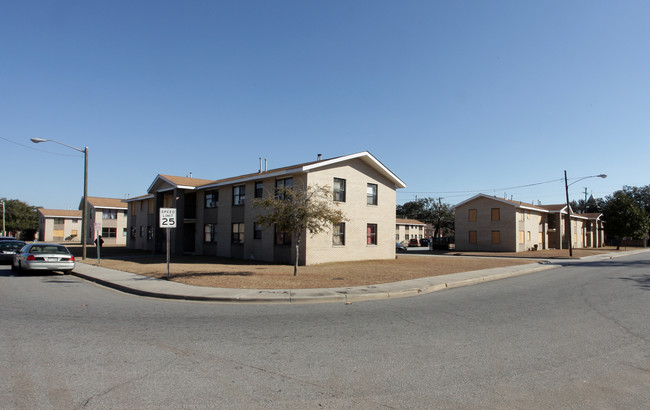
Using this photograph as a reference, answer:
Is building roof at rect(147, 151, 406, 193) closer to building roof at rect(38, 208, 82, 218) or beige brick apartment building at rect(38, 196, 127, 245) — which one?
beige brick apartment building at rect(38, 196, 127, 245)

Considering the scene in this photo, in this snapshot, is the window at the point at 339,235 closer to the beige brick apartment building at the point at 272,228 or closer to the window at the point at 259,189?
the beige brick apartment building at the point at 272,228

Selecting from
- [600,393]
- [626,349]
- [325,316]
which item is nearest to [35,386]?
[325,316]

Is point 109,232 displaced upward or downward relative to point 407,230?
downward

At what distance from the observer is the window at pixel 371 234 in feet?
86.4

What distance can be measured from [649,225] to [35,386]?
70.1m

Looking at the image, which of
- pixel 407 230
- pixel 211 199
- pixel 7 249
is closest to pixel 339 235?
pixel 211 199

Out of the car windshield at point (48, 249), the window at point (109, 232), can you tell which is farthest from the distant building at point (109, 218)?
the car windshield at point (48, 249)

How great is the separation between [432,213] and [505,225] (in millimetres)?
54199

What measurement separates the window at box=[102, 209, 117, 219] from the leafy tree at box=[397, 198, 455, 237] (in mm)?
62899

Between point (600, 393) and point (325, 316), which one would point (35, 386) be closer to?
point (325, 316)

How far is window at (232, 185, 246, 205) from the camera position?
26.8 m

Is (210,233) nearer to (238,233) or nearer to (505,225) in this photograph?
(238,233)

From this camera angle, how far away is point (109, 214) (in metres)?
54.7

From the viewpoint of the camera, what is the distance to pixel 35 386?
466cm
